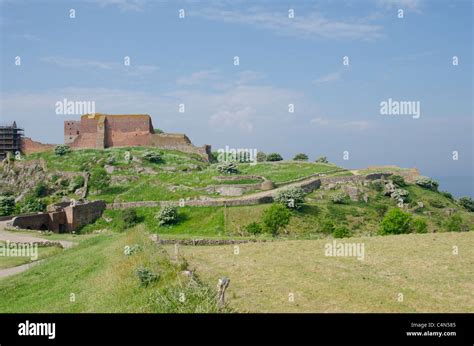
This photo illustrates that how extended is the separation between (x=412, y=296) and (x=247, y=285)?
5.20 m

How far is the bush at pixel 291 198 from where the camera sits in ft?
180

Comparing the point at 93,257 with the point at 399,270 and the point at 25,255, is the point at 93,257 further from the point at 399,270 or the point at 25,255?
the point at 399,270

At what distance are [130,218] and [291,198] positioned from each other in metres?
18.3

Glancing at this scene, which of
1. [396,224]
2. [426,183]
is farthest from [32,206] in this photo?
[426,183]

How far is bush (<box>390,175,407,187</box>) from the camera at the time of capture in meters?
70.9

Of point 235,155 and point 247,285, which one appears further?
point 235,155

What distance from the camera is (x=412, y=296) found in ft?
49.9

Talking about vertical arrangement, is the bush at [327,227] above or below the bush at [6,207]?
below

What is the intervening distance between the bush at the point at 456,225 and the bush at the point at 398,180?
11921 mm

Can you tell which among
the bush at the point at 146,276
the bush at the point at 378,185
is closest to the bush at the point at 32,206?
the bush at the point at 378,185

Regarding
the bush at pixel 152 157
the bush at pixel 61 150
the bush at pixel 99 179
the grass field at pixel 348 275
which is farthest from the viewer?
the bush at pixel 61 150
